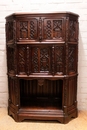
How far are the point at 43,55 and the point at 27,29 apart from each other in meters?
0.43

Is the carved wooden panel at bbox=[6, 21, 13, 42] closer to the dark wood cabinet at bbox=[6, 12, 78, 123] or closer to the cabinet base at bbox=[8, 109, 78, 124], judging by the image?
the dark wood cabinet at bbox=[6, 12, 78, 123]

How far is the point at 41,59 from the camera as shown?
2457 millimetres

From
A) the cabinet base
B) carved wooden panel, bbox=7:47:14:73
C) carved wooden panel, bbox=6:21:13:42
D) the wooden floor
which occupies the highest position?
carved wooden panel, bbox=6:21:13:42

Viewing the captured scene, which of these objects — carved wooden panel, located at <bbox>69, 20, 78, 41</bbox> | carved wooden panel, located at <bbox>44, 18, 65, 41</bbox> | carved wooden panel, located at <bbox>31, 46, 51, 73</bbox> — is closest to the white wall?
Result: carved wooden panel, located at <bbox>69, 20, 78, 41</bbox>

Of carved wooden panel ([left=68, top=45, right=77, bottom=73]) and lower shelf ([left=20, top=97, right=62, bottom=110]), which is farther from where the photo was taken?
lower shelf ([left=20, top=97, right=62, bottom=110])

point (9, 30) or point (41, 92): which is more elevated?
point (9, 30)

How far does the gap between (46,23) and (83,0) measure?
894mm

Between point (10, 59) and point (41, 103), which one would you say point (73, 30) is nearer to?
point (10, 59)

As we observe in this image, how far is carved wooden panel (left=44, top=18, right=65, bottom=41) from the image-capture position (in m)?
2.38

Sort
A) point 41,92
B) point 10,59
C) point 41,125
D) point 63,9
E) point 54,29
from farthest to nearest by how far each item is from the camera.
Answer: point 41,92
point 63,9
point 10,59
point 41,125
point 54,29

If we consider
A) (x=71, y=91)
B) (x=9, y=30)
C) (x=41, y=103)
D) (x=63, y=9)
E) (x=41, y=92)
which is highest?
(x=63, y=9)

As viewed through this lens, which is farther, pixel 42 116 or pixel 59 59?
pixel 42 116

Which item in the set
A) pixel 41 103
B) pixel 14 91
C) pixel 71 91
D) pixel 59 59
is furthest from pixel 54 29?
pixel 41 103

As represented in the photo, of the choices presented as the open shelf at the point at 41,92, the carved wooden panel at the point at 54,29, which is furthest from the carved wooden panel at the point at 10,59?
the carved wooden panel at the point at 54,29
